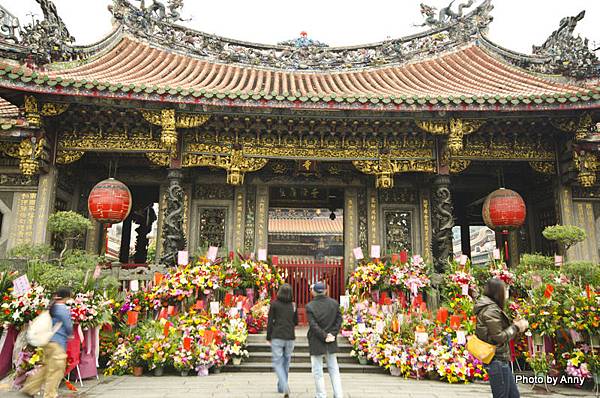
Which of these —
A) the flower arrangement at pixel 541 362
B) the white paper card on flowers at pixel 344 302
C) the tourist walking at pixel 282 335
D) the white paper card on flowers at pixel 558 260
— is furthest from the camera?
the white paper card on flowers at pixel 344 302

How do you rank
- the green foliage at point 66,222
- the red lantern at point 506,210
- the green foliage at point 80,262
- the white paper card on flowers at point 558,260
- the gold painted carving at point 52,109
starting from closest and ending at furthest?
1. the green foliage at point 80,262
2. the green foliage at point 66,222
3. the white paper card on flowers at point 558,260
4. the gold painted carving at point 52,109
5. the red lantern at point 506,210

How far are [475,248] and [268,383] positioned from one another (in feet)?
85.7

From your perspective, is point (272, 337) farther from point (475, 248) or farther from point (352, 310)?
point (475, 248)

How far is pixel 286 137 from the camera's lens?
27.9 ft

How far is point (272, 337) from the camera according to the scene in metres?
4.57

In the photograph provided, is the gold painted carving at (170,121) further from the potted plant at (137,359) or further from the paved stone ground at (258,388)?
the paved stone ground at (258,388)

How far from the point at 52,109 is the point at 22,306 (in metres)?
3.90

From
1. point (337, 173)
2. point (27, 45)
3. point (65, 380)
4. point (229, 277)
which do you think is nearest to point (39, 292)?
point (65, 380)

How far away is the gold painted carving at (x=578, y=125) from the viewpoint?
7.61 m

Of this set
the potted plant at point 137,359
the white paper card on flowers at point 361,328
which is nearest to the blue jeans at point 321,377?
the white paper card on flowers at point 361,328

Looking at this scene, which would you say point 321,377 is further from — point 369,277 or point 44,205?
point 44,205

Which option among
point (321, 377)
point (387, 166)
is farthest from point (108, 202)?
point (387, 166)

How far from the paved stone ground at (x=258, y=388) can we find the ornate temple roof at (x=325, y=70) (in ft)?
14.9

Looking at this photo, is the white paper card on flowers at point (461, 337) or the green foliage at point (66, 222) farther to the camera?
the green foliage at point (66, 222)
